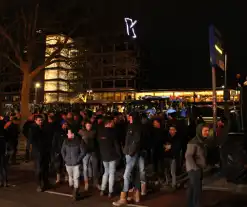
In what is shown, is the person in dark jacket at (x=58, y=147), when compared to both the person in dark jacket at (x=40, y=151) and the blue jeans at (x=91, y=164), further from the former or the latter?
the blue jeans at (x=91, y=164)

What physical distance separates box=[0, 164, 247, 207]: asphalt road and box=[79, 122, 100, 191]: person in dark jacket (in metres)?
0.52

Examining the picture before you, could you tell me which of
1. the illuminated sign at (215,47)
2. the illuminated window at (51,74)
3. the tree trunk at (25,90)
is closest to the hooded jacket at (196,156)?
the illuminated sign at (215,47)

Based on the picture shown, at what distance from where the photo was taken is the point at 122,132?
1045cm

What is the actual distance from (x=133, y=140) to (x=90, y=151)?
157 centimetres

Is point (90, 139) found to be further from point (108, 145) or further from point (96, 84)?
point (96, 84)

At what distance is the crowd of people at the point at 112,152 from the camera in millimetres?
5867

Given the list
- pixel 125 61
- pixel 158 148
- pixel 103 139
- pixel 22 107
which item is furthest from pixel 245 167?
pixel 22 107

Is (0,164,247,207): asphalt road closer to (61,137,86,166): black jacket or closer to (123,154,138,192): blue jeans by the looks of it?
(123,154,138,192): blue jeans

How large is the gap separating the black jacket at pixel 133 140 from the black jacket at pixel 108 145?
292mm

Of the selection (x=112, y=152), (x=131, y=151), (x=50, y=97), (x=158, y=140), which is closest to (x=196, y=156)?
(x=131, y=151)

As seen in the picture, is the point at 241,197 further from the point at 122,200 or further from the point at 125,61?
the point at 125,61

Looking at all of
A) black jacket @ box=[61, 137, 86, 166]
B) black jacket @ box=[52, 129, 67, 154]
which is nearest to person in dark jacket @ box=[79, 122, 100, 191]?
black jacket @ box=[61, 137, 86, 166]

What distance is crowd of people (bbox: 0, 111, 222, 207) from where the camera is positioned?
587cm

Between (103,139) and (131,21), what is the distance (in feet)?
219
